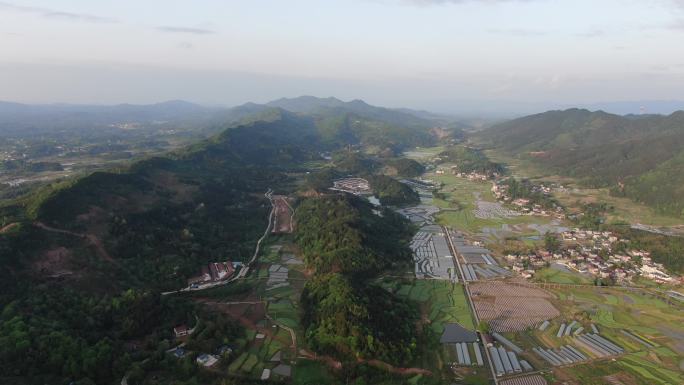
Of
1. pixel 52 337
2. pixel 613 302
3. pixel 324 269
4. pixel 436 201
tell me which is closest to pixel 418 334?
pixel 324 269

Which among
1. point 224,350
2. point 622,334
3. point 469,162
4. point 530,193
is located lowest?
point 622,334

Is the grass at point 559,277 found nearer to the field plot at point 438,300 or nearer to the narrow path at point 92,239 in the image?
the field plot at point 438,300

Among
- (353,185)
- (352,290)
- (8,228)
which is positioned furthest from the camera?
(353,185)

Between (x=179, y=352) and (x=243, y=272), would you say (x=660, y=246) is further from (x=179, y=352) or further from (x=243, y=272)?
(x=179, y=352)

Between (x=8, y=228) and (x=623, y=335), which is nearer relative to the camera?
(x=623, y=335)

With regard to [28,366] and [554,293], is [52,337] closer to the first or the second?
[28,366]

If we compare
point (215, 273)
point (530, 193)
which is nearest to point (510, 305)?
point (215, 273)

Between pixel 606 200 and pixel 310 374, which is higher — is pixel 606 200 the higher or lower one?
the higher one

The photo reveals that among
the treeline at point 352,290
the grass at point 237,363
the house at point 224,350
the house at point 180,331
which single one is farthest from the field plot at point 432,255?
the house at point 180,331

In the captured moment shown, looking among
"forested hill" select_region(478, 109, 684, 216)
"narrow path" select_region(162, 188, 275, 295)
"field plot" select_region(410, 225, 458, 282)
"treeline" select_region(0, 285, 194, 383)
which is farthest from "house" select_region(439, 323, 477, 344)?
"forested hill" select_region(478, 109, 684, 216)
